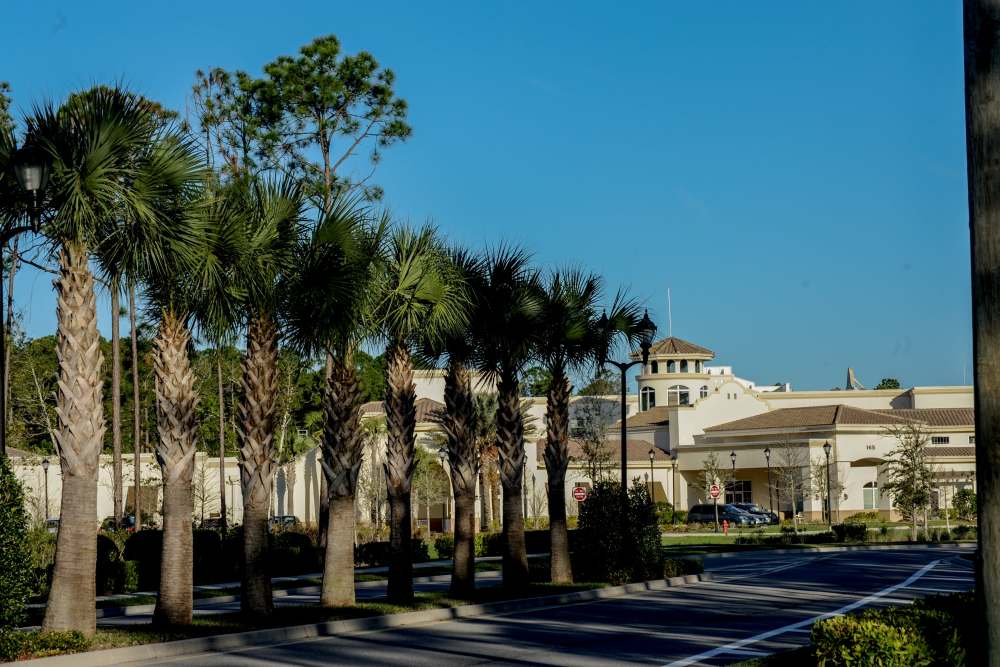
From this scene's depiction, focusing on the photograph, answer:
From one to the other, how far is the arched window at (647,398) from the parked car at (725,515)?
29.5 metres

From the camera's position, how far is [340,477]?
22.0 m

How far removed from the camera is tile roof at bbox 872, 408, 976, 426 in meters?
89.4

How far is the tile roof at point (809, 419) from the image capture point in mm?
80312

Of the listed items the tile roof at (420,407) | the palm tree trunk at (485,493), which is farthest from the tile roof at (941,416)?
the palm tree trunk at (485,493)

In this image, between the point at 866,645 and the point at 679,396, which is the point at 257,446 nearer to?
the point at 866,645

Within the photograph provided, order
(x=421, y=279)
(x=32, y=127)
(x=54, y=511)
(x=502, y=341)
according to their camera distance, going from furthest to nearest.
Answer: (x=54, y=511) < (x=502, y=341) < (x=421, y=279) < (x=32, y=127)

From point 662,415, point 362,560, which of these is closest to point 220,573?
point 362,560

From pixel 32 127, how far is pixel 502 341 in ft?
39.4

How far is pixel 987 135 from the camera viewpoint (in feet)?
24.3

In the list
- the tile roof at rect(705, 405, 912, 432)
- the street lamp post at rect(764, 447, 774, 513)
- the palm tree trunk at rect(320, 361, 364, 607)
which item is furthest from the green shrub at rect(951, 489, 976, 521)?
the palm tree trunk at rect(320, 361, 364, 607)

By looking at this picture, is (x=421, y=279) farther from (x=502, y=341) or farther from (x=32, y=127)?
(x=32, y=127)

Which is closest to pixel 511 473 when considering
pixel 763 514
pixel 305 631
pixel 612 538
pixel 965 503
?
pixel 612 538

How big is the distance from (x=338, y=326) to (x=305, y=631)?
5.14 meters

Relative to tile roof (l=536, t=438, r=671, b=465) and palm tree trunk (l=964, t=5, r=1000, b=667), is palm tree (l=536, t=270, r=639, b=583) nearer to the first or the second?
palm tree trunk (l=964, t=5, r=1000, b=667)
